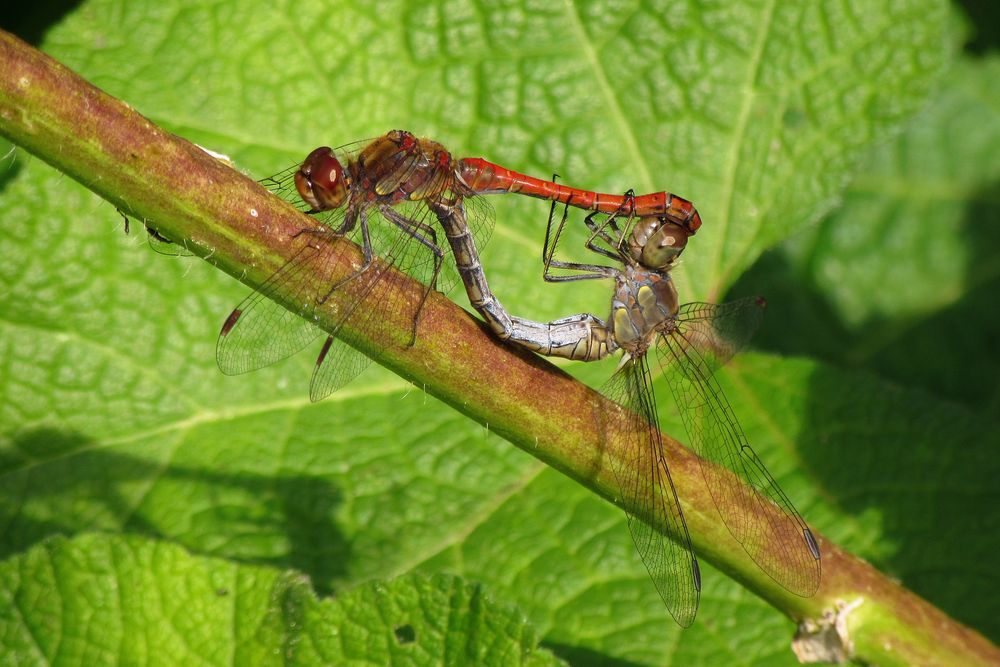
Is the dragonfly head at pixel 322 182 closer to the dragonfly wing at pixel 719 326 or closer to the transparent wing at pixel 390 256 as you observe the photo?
the transparent wing at pixel 390 256

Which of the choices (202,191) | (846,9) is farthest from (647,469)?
(846,9)

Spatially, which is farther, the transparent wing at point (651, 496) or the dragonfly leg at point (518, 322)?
the dragonfly leg at point (518, 322)

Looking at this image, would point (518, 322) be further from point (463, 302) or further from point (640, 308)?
point (463, 302)

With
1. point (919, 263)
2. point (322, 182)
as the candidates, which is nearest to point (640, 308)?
point (322, 182)

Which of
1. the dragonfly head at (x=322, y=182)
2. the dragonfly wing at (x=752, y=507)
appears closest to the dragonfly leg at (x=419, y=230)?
the dragonfly head at (x=322, y=182)

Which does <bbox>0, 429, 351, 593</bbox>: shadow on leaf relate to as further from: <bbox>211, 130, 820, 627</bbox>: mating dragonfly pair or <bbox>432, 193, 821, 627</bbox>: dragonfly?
<bbox>432, 193, 821, 627</bbox>: dragonfly

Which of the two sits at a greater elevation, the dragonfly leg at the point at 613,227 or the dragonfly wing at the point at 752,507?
the dragonfly leg at the point at 613,227
